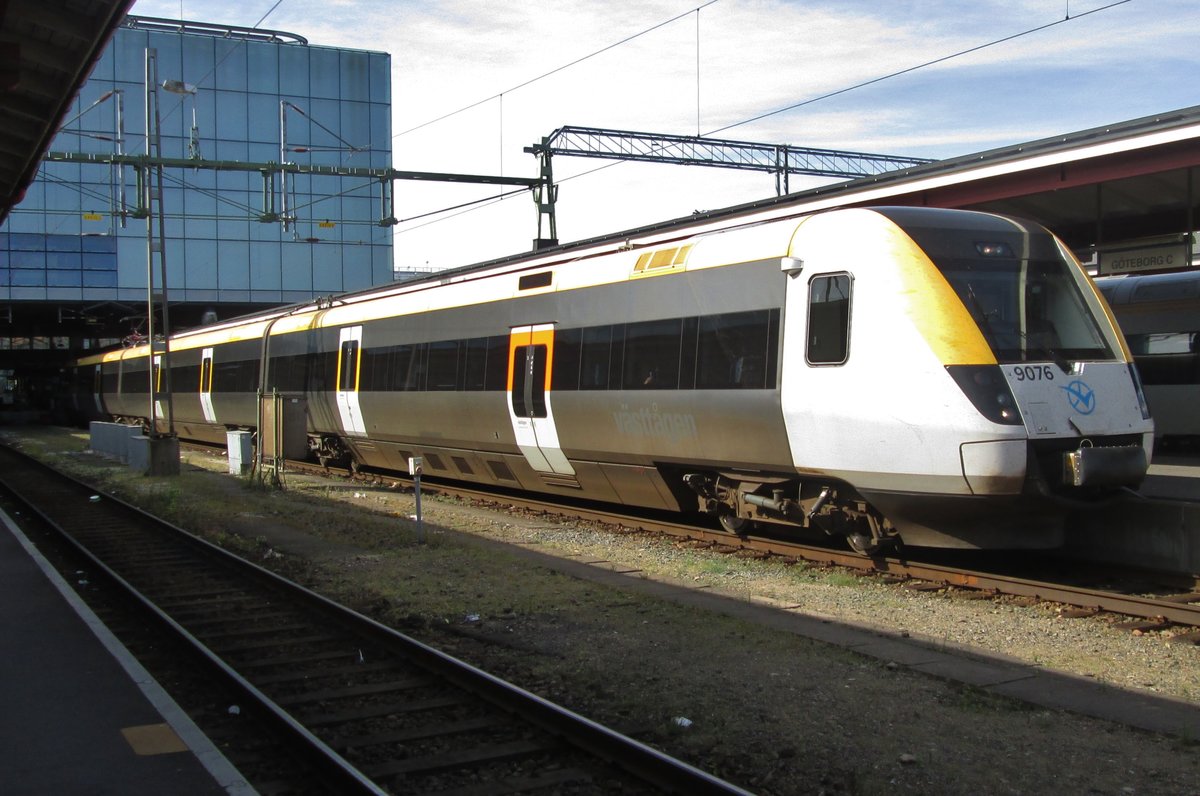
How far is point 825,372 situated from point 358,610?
4.62 meters

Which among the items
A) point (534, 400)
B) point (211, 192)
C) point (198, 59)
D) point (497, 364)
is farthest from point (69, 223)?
point (534, 400)

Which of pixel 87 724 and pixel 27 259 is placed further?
pixel 27 259

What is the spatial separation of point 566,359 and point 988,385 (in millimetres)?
6177

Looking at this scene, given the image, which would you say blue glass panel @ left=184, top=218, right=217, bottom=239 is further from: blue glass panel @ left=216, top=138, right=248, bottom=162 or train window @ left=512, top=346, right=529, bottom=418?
train window @ left=512, top=346, right=529, bottom=418

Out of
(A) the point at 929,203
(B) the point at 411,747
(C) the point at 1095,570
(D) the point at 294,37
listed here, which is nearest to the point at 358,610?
(B) the point at 411,747

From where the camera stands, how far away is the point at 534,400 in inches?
568

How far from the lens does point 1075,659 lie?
7.28 meters

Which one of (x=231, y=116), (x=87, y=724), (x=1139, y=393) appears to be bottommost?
(x=87, y=724)

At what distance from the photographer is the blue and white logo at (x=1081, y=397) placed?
915cm

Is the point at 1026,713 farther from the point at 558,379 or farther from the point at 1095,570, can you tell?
the point at 558,379

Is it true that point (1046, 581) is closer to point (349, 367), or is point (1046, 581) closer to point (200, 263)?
point (349, 367)

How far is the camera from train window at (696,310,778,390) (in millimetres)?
10633

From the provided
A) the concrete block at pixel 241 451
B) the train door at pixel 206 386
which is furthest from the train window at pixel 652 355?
the train door at pixel 206 386

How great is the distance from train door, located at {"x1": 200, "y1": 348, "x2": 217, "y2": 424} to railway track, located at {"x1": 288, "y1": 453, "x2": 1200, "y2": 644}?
20032mm
